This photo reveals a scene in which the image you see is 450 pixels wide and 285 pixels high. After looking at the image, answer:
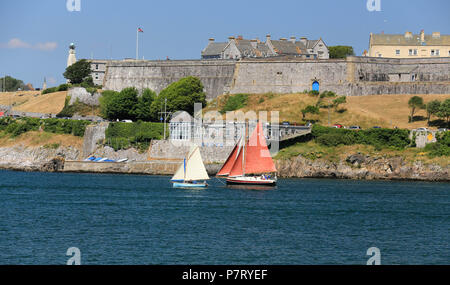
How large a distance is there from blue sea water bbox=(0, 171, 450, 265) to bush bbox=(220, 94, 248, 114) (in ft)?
88.2

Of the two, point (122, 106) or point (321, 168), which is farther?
point (122, 106)

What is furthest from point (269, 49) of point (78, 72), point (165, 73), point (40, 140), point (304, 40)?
point (40, 140)

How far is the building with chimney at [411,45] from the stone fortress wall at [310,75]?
9531 millimetres

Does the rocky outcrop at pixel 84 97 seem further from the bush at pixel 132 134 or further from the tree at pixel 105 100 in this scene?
the bush at pixel 132 134

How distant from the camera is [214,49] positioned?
129250 millimetres

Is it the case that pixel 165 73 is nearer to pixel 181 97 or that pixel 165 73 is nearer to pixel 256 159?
pixel 181 97

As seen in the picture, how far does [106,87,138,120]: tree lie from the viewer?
109 meters

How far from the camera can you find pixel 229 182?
8006 centimetres

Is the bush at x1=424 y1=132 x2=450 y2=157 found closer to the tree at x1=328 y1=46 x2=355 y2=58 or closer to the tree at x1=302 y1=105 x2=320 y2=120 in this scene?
the tree at x1=302 y1=105 x2=320 y2=120

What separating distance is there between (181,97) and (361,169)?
99.9ft
